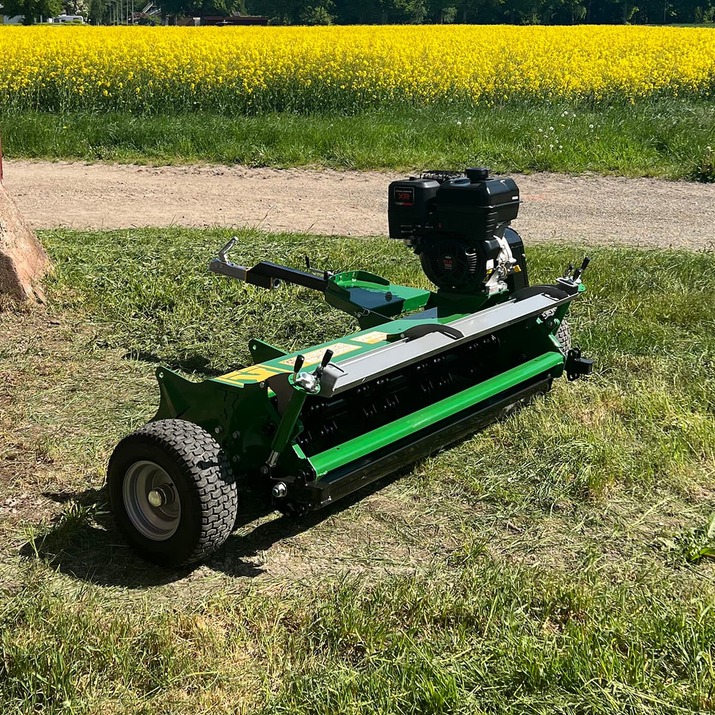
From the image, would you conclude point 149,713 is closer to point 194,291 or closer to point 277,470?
point 277,470

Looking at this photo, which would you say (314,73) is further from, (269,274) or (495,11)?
(495,11)

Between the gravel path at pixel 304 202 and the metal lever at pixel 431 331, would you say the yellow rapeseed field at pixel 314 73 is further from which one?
the metal lever at pixel 431 331

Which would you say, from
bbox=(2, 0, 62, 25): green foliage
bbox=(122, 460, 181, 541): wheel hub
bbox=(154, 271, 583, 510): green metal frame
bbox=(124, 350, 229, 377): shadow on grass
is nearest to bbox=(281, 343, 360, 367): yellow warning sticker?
bbox=(154, 271, 583, 510): green metal frame

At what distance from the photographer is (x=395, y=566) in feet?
11.9

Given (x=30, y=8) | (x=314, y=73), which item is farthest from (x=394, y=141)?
(x=30, y=8)

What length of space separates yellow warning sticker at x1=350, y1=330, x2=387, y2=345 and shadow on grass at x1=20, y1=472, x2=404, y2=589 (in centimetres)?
68

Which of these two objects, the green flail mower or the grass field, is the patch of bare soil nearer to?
the grass field

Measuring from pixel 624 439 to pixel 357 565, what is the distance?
173cm

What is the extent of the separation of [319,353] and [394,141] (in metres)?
8.38

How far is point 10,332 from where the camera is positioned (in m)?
6.05

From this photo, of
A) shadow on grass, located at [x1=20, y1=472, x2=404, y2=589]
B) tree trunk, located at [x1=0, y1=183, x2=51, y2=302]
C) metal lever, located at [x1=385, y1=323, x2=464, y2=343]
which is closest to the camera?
shadow on grass, located at [x1=20, y1=472, x2=404, y2=589]

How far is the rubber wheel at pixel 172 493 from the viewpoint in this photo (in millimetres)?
3383

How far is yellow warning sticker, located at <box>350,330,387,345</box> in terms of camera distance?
4.22 m

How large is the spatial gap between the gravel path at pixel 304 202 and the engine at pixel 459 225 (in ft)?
13.3
